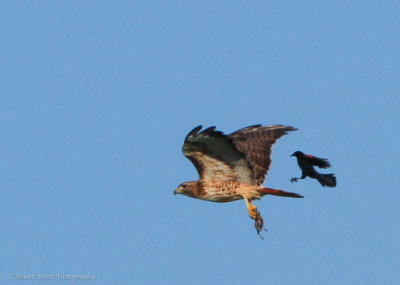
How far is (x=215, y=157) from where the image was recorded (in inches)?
675

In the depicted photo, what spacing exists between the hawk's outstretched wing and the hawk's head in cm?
21

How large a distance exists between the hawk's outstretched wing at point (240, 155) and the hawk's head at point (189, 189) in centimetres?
21

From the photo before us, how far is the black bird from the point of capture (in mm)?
17906

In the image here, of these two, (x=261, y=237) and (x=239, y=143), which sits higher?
(x=239, y=143)

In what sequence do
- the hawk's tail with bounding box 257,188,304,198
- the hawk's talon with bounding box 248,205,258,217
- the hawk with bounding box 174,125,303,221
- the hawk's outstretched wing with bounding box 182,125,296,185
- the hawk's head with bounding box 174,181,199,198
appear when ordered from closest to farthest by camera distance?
the hawk's tail with bounding box 257,188,304,198 < the hawk's outstretched wing with bounding box 182,125,296,185 < the hawk with bounding box 174,125,303,221 < the hawk's talon with bounding box 248,205,258,217 < the hawk's head with bounding box 174,181,199,198

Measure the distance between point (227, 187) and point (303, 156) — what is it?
1.75 metres

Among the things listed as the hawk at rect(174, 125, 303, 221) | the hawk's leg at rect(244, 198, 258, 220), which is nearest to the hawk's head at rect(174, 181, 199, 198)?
the hawk at rect(174, 125, 303, 221)

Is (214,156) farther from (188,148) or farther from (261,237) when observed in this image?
(261,237)

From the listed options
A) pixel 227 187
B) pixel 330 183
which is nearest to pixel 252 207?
pixel 227 187

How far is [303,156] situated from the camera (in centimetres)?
1798

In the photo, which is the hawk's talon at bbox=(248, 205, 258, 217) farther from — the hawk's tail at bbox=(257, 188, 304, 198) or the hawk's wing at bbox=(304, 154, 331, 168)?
the hawk's wing at bbox=(304, 154, 331, 168)

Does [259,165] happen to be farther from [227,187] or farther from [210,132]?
[210,132]

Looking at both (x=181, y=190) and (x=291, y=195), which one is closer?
(x=291, y=195)

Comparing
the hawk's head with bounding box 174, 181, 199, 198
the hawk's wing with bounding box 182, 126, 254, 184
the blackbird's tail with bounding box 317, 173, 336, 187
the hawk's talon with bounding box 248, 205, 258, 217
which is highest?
the hawk's wing with bounding box 182, 126, 254, 184
